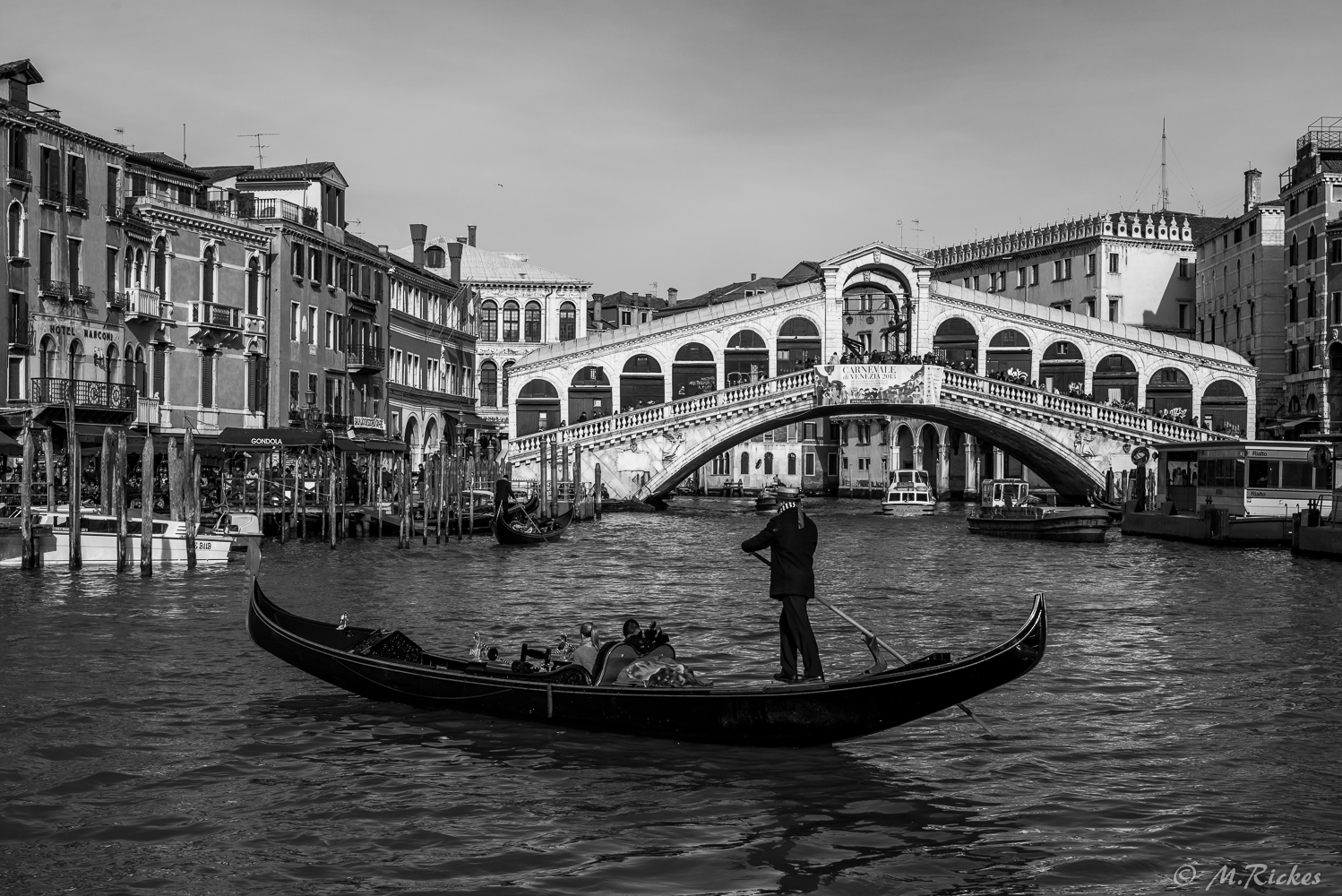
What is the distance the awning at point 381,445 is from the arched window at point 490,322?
25.4 m

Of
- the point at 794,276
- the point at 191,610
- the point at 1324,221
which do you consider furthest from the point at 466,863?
the point at 794,276

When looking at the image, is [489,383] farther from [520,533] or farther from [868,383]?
[520,533]

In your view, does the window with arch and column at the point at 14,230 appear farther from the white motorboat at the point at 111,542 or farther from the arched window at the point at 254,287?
the arched window at the point at 254,287

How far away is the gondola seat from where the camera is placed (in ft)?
30.7

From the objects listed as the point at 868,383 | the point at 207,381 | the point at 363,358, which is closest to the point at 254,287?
the point at 207,381

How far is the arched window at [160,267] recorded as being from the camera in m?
28.9

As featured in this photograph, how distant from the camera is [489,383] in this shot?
183 ft

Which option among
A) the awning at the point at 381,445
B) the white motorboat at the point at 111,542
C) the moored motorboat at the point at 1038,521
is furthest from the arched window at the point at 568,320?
the white motorboat at the point at 111,542

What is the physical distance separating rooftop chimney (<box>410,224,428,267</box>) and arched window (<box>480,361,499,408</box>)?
604cm

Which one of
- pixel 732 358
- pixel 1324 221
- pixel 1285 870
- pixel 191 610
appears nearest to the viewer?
pixel 1285 870

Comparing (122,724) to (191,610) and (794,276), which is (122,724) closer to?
(191,610)

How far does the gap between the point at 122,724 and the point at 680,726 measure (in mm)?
3802

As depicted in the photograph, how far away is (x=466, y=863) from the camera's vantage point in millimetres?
7117

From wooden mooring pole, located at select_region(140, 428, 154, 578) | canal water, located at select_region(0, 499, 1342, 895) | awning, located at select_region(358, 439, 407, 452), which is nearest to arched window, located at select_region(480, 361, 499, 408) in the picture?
awning, located at select_region(358, 439, 407, 452)
